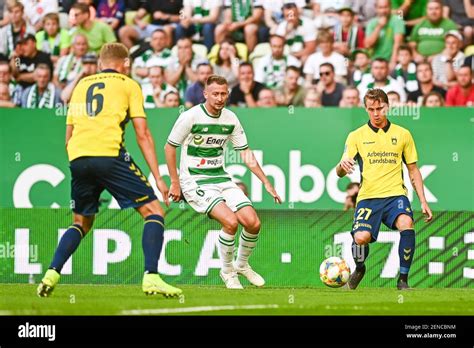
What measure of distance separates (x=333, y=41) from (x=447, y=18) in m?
1.70

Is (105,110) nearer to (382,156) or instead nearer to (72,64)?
(382,156)

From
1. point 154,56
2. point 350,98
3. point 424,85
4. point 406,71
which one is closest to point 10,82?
point 154,56

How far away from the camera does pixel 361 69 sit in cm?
1583

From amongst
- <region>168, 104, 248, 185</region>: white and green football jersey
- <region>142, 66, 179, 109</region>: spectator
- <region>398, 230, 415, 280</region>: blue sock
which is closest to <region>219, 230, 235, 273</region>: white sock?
<region>168, 104, 248, 185</region>: white and green football jersey

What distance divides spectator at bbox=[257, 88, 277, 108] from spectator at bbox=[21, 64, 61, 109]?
9.28ft

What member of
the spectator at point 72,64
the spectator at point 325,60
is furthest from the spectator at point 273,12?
the spectator at point 72,64

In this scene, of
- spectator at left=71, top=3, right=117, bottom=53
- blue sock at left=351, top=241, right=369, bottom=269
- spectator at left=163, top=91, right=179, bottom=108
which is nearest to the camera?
blue sock at left=351, top=241, right=369, bottom=269

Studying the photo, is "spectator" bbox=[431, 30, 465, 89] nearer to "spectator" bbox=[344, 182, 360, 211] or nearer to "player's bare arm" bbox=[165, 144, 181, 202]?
"spectator" bbox=[344, 182, 360, 211]

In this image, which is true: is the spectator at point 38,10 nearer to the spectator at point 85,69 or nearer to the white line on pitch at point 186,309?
the spectator at point 85,69

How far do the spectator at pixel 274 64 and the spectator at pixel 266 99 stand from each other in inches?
9.7

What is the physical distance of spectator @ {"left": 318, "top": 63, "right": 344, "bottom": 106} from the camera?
50.9 feet

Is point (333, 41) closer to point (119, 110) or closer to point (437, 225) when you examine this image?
point (437, 225)

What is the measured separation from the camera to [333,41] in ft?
53.2

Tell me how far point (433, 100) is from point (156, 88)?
3907mm
